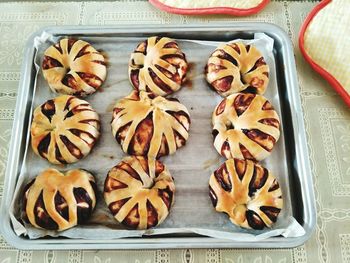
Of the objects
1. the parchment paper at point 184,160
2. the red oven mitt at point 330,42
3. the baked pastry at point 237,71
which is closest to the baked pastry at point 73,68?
the parchment paper at point 184,160

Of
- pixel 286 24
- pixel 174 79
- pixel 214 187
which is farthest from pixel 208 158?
pixel 286 24

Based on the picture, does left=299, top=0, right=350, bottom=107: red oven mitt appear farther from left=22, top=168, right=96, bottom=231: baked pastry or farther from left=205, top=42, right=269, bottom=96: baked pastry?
left=22, top=168, right=96, bottom=231: baked pastry

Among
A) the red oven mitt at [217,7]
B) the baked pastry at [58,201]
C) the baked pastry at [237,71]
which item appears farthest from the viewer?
the red oven mitt at [217,7]

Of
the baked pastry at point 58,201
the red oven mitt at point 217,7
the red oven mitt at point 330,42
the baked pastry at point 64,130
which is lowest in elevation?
the baked pastry at point 58,201

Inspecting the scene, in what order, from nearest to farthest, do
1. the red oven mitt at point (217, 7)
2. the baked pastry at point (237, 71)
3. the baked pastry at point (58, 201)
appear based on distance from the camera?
the baked pastry at point (58, 201) < the baked pastry at point (237, 71) < the red oven mitt at point (217, 7)

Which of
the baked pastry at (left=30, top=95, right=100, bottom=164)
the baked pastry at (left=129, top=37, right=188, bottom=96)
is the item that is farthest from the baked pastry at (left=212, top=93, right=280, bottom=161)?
the baked pastry at (left=30, top=95, right=100, bottom=164)

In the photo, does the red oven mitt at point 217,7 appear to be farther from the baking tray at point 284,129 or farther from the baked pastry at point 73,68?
the baked pastry at point 73,68

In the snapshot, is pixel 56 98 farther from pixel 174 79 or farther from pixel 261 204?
pixel 261 204
